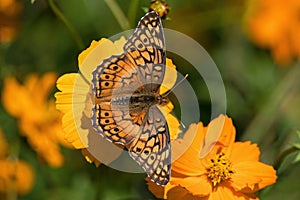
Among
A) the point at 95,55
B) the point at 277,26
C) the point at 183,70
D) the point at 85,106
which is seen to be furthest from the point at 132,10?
the point at 277,26

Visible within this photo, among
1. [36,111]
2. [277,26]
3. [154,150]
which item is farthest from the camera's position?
[277,26]

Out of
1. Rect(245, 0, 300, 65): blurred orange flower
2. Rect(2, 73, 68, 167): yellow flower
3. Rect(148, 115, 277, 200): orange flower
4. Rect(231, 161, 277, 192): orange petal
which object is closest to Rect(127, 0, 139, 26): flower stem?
Rect(148, 115, 277, 200): orange flower

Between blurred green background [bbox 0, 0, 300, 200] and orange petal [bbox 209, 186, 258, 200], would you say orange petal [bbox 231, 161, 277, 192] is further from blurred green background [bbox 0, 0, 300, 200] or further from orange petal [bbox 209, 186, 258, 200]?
blurred green background [bbox 0, 0, 300, 200]

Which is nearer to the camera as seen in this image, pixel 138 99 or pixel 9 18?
pixel 138 99

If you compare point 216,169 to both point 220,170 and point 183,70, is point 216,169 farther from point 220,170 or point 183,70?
point 183,70

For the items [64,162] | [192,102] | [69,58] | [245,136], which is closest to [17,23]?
[69,58]

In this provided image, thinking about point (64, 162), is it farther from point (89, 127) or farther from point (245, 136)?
point (89, 127)

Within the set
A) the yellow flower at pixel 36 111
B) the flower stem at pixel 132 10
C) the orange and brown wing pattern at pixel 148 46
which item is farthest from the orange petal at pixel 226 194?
the yellow flower at pixel 36 111
